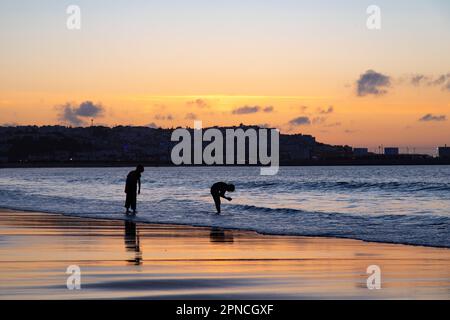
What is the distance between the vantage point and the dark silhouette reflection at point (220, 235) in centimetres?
1733

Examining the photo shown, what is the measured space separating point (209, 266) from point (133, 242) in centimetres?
420

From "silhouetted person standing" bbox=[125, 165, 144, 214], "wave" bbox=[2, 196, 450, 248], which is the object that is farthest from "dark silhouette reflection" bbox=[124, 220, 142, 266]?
"silhouetted person standing" bbox=[125, 165, 144, 214]

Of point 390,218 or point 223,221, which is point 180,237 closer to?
point 223,221

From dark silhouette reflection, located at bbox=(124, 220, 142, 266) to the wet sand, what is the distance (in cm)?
3

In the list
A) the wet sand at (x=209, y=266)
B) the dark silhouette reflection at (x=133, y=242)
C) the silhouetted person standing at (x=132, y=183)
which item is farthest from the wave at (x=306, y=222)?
the dark silhouette reflection at (x=133, y=242)

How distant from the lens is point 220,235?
1872 centimetres

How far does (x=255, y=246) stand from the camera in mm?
15875

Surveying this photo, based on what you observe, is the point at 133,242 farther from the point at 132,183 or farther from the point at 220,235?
the point at 132,183

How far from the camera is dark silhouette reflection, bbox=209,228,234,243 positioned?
17.3 m

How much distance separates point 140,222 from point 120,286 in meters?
13.2

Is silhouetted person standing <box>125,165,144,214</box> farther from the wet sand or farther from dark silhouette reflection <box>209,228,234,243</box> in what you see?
the wet sand

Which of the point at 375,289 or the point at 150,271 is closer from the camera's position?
the point at 375,289
